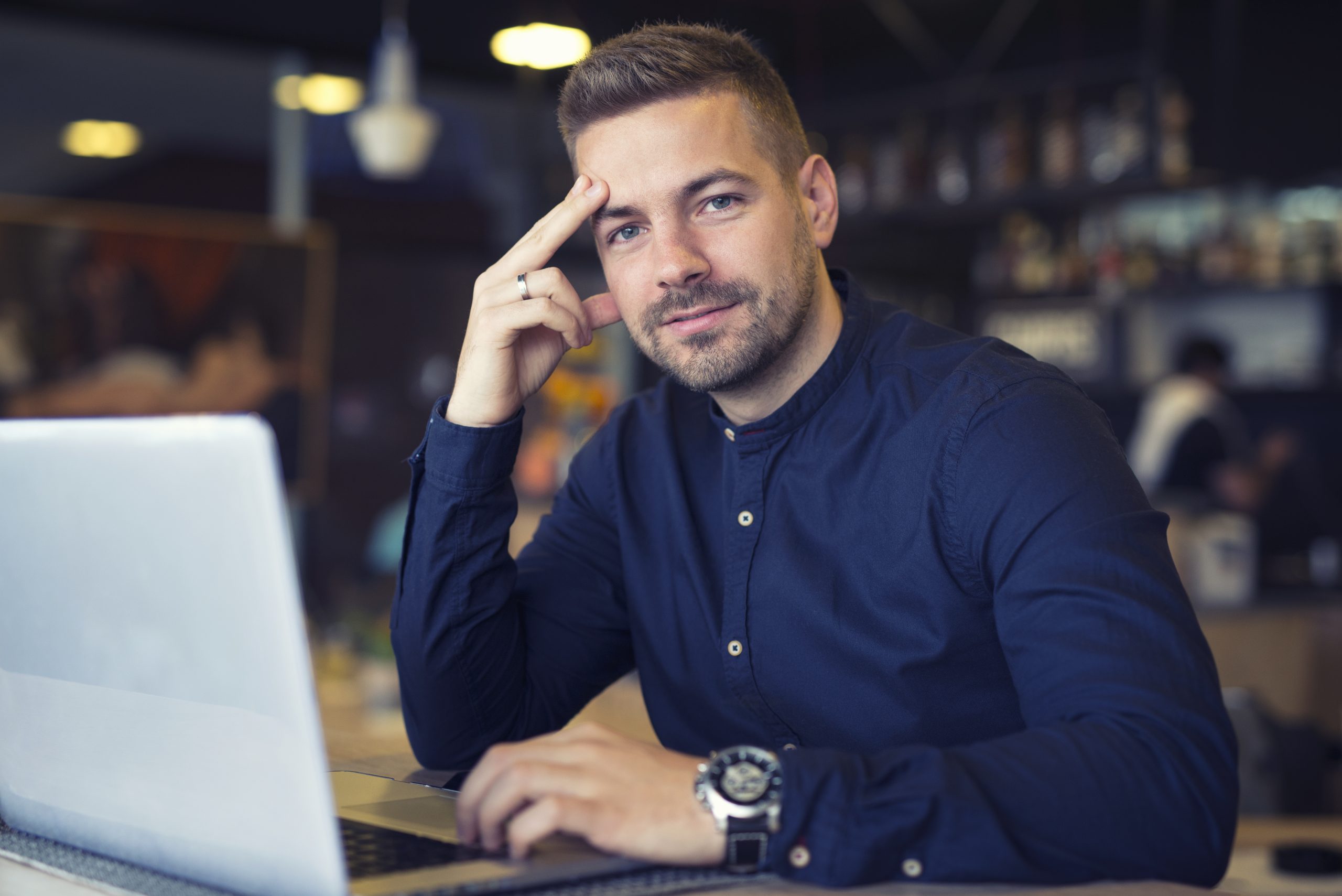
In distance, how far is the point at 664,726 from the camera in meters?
1.48

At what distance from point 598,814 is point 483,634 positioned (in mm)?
529

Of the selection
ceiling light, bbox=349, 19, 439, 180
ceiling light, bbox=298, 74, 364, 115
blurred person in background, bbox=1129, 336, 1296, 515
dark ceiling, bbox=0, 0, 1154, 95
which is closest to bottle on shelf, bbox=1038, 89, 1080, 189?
dark ceiling, bbox=0, 0, 1154, 95

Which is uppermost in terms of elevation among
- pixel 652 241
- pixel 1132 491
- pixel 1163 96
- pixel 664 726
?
pixel 1163 96

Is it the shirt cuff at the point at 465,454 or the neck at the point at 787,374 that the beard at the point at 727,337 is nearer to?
the neck at the point at 787,374

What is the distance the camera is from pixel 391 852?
0.90m

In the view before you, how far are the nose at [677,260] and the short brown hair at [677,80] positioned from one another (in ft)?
0.46

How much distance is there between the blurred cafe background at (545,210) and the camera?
4277mm

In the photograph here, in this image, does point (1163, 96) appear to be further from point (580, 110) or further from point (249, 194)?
point (249, 194)

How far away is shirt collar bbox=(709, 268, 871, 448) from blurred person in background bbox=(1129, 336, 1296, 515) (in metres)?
3.65

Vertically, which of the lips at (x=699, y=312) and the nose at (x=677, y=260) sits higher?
the nose at (x=677, y=260)

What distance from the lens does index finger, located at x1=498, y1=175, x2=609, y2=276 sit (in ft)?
4.42

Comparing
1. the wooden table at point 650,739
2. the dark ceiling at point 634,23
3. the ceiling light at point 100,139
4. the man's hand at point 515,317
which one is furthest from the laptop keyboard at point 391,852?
the ceiling light at point 100,139

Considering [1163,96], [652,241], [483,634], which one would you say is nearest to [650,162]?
[652,241]

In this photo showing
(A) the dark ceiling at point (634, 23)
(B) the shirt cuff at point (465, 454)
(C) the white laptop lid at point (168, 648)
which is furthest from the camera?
(A) the dark ceiling at point (634, 23)
